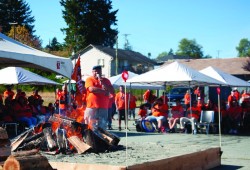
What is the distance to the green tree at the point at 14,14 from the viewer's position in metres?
66.9

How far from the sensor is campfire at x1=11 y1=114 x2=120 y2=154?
8.98 meters

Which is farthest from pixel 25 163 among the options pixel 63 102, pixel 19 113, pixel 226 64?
pixel 226 64

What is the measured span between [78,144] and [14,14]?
207ft

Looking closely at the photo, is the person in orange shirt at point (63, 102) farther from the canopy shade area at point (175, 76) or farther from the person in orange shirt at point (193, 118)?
the person in orange shirt at point (193, 118)

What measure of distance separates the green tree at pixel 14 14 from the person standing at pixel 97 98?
56.9 metres

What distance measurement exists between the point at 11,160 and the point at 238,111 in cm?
1376

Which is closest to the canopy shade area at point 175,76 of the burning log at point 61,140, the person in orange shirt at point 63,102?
the person in orange shirt at point 63,102

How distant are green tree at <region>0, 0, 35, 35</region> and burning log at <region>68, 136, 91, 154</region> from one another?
58833 millimetres

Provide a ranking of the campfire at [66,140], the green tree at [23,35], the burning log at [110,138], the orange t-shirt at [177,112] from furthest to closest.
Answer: the green tree at [23,35]
the orange t-shirt at [177,112]
the burning log at [110,138]
the campfire at [66,140]

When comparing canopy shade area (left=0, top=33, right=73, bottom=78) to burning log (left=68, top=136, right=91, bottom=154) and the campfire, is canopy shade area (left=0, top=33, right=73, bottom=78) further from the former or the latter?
burning log (left=68, top=136, right=91, bottom=154)

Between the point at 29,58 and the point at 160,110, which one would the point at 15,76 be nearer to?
the point at 160,110

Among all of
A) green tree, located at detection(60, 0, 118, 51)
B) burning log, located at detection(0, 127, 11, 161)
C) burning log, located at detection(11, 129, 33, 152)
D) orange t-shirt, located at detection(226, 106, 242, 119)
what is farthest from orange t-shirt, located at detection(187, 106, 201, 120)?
green tree, located at detection(60, 0, 118, 51)

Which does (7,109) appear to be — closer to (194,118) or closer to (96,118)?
(96,118)

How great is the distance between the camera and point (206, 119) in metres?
17.1
